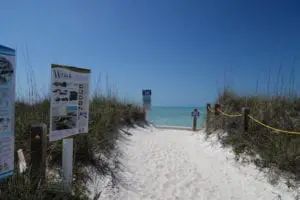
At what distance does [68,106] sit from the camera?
2395 mm

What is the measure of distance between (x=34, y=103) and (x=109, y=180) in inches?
97.1

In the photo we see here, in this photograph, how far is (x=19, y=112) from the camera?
12.3 feet

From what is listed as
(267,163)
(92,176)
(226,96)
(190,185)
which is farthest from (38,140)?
(226,96)

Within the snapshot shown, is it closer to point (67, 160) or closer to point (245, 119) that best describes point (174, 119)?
point (245, 119)

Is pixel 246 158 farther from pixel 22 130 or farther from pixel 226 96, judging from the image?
pixel 22 130

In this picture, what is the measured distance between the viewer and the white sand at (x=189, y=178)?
3051 mm

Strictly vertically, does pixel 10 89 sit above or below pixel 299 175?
above

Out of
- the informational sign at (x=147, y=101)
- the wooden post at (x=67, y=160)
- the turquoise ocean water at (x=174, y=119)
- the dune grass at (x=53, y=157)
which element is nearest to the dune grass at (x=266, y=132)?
the turquoise ocean water at (x=174, y=119)

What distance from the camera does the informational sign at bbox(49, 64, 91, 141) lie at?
87.2 inches

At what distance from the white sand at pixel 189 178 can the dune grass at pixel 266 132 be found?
1.18 ft

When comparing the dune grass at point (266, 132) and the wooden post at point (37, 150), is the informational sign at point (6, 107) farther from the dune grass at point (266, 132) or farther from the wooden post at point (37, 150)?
the dune grass at point (266, 132)

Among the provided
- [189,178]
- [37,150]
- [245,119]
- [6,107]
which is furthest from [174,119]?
[6,107]

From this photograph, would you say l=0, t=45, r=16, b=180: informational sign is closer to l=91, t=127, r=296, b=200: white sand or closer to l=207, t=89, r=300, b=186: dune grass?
l=91, t=127, r=296, b=200: white sand

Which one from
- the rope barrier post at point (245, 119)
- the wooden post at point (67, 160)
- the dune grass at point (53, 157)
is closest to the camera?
the dune grass at point (53, 157)
